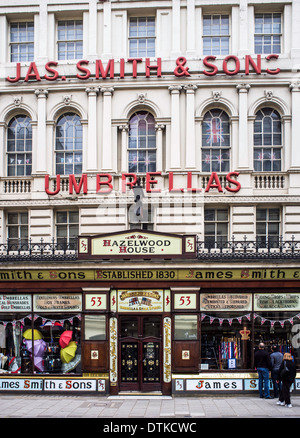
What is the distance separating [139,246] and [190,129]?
6.36m

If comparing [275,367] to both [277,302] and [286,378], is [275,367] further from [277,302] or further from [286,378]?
[277,302]

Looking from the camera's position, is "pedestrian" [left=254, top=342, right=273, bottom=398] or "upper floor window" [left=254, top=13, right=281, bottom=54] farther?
"upper floor window" [left=254, top=13, right=281, bottom=54]

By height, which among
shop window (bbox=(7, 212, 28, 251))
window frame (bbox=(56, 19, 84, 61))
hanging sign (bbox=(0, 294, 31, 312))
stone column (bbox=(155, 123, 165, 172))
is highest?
window frame (bbox=(56, 19, 84, 61))

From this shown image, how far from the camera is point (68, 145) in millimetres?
22312

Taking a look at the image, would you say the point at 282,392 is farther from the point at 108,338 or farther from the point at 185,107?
the point at 185,107

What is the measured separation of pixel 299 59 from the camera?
21328 mm

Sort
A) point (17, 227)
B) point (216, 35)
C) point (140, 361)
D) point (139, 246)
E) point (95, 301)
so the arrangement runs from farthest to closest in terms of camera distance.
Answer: point (17, 227)
point (216, 35)
point (95, 301)
point (139, 246)
point (140, 361)

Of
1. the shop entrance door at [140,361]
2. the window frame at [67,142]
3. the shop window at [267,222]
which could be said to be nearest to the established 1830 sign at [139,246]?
the shop entrance door at [140,361]

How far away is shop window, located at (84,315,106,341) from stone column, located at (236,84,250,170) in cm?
892

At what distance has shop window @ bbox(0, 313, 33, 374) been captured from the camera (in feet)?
60.5

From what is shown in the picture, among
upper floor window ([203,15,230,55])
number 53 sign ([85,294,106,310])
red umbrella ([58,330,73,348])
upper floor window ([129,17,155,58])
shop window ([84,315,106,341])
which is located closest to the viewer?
shop window ([84,315,106,341])

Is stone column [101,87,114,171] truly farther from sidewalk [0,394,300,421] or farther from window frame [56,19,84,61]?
sidewalk [0,394,300,421]

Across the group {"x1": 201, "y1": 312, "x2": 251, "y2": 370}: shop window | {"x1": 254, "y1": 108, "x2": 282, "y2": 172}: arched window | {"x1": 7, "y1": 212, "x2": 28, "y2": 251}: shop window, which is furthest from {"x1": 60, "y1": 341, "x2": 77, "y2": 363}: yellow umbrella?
{"x1": 254, "y1": 108, "x2": 282, "y2": 172}: arched window

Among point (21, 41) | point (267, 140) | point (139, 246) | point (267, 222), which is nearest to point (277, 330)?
point (267, 222)
